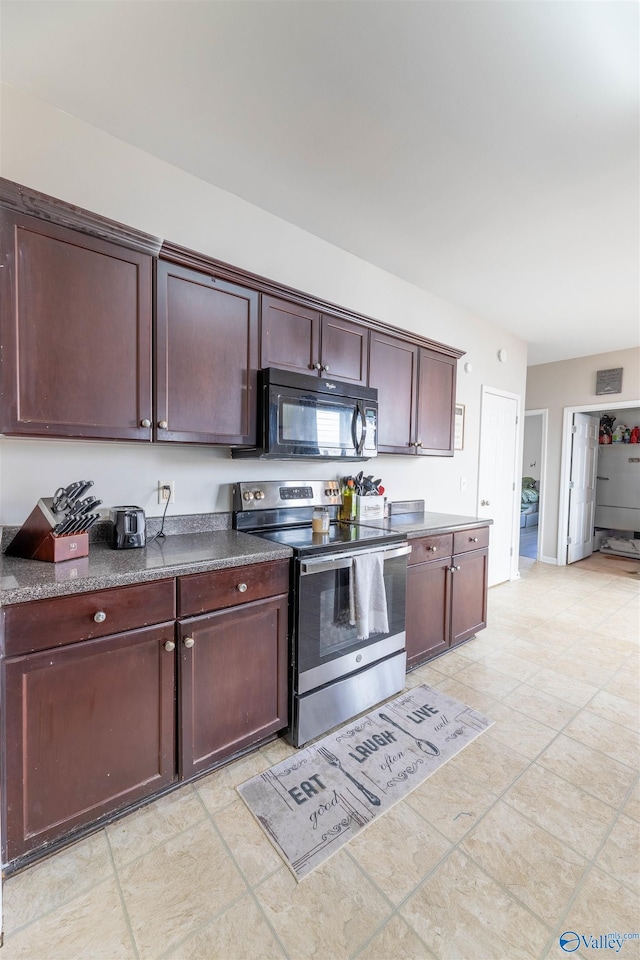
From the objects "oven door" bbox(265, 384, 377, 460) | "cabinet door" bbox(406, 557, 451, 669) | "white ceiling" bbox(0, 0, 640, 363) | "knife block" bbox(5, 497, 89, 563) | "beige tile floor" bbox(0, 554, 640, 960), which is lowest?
"beige tile floor" bbox(0, 554, 640, 960)

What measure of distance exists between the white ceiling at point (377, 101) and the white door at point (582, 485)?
3362 millimetres

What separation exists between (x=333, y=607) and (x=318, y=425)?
97cm

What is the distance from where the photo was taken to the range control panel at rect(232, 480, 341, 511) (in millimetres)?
2238

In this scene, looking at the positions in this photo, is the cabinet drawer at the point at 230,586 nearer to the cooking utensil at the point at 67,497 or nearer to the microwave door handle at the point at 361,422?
the cooking utensil at the point at 67,497

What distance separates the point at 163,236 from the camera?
2.03m

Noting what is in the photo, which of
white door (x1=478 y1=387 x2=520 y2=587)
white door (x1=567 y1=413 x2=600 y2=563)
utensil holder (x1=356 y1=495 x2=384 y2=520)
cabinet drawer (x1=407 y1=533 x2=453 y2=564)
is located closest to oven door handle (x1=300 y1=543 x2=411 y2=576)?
cabinet drawer (x1=407 y1=533 x2=453 y2=564)

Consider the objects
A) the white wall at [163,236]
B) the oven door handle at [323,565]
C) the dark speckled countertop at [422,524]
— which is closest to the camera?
the white wall at [163,236]

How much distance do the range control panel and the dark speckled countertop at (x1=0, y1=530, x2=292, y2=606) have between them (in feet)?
1.04

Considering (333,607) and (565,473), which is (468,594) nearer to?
(333,607)

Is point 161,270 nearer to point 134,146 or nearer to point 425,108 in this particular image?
point 134,146

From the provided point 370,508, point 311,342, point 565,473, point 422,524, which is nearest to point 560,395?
point 565,473

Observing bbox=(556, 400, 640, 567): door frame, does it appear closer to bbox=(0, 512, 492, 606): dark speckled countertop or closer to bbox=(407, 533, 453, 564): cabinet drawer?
bbox=(407, 533, 453, 564): cabinet drawer

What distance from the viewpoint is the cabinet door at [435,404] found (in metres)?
2.94

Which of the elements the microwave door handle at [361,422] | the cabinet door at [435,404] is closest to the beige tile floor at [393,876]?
the microwave door handle at [361,422]
